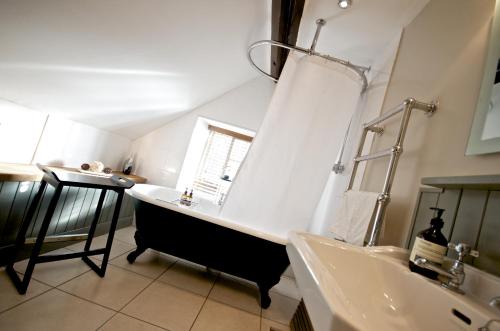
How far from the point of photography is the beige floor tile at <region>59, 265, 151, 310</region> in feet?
4.67

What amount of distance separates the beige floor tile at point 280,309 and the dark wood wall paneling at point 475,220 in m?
1.30

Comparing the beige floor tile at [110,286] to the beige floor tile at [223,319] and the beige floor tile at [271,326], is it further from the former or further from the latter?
the beige floor tile at [271,326]

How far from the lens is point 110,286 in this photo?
158 cm

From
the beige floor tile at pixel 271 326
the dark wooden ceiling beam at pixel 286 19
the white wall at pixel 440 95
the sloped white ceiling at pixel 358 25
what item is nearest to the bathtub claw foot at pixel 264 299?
the beige floor tile at pixel 271 326

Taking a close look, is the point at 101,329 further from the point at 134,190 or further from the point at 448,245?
the point at 448,245

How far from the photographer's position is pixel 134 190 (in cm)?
195

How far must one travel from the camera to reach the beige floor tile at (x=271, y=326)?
62.4 inches

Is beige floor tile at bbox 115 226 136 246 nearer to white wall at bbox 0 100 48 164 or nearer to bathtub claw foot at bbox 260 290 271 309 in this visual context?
white wall at bbox 0 100 48 164

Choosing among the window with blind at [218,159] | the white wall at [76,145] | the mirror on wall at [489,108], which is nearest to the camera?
the mirror on wall at [489,108]

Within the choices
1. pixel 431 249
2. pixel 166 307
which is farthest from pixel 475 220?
pixel 166 307

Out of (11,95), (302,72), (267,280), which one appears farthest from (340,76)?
(11,95)

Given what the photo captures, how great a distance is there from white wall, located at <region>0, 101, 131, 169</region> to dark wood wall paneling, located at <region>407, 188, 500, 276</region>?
2.55 m

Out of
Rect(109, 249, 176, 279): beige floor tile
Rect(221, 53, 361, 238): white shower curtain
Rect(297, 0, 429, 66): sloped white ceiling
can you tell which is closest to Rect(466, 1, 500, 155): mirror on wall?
Rect(297, 0, 429, 66): sloped white ceiling

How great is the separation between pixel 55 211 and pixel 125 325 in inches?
41.6
